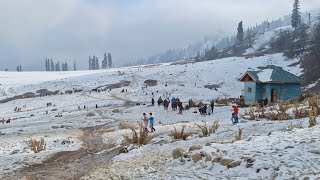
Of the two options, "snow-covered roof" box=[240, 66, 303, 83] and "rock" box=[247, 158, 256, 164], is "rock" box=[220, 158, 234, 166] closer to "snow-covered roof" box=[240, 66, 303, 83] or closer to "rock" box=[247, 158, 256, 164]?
"rock" box=[247, 158, 256, 164]

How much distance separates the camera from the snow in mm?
43431

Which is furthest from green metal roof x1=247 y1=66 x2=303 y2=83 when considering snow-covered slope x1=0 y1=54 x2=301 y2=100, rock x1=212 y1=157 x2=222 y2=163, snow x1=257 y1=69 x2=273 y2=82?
rock x1=212 y1=157 x2=222 y2=163

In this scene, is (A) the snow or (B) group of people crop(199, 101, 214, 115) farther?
(A) the snow

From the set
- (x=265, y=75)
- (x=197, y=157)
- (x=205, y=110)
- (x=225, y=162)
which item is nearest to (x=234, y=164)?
(x=225, y=162)

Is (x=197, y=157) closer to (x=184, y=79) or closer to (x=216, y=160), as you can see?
(x=216, y=160)

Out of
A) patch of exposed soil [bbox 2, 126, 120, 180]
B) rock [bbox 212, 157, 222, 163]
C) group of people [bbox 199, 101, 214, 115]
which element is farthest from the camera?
group of people [bbox 199, 101, 214, 115]

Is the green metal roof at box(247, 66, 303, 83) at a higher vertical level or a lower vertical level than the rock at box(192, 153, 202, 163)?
higher

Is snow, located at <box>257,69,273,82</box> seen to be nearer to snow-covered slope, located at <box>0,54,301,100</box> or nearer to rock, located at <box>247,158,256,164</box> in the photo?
snow-covered slope, located at <box>0,54,301,100</box>

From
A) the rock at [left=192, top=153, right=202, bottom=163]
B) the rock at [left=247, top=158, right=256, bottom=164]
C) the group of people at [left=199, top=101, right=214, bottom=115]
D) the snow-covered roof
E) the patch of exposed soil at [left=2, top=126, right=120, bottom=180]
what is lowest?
the patch of exposed soil at [left=2, top=126, right=120, bottom=180]

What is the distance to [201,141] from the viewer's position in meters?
17.5

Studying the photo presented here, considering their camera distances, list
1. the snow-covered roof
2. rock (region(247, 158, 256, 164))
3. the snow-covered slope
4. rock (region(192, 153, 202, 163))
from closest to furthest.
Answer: rock (region(247, 158, 256, 164)) < rock (region(192, 153, 202, 163)) < the snow-covered roof < the snow-covered slope

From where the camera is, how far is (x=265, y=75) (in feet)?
146

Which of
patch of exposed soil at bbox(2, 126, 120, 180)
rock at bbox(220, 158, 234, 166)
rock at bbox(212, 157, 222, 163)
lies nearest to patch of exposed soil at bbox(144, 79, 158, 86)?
patch of exposed soil at bbox(2, 126, 120, 180)

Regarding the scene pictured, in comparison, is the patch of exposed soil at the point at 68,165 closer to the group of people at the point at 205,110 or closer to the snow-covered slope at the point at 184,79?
the group of people at the point at 205,110
